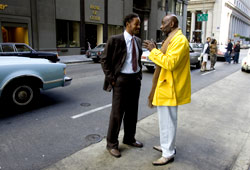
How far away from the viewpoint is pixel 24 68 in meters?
5.22

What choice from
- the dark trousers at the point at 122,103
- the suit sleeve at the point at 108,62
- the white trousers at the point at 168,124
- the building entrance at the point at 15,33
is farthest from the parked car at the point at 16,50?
the white trousers at the point at 168,124

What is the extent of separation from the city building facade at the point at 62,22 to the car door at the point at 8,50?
6.46m

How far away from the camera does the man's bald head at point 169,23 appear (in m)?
2.78

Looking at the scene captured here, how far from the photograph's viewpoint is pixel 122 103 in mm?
3332

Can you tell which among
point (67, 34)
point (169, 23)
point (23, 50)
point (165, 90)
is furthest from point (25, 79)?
point (67, 34)

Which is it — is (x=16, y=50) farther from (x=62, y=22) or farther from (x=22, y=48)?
(x=62, y=22)

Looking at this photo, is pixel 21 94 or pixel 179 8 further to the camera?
pixel 179 8

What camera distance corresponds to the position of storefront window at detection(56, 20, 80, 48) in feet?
67.1

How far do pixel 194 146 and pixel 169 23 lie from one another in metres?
2.05

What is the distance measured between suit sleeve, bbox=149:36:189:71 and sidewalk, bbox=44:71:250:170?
4.54 feet

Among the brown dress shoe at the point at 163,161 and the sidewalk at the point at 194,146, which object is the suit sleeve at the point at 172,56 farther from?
the sidewalk at the point at 194,146

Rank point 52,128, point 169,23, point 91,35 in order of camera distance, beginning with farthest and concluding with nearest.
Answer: point 91,35 < point 52,128 < point 169,23

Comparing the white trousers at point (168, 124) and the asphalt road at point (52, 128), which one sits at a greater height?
the white trousers at point (168, 124)

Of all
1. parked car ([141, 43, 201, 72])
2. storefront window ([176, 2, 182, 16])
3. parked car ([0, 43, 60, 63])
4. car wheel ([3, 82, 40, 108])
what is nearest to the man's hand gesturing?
car wheel ([3, 82, 40, 108])
